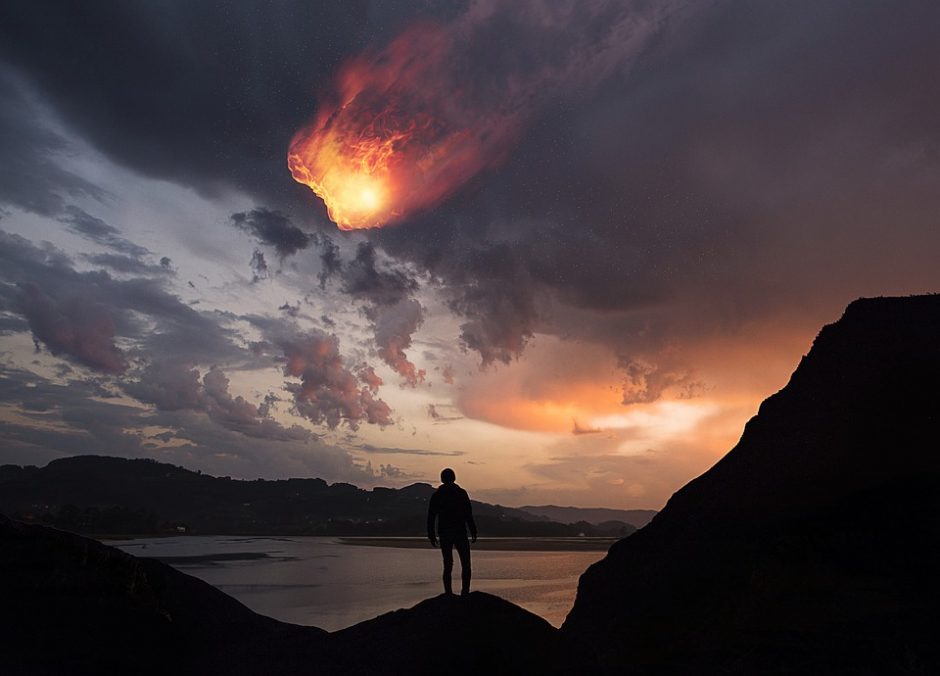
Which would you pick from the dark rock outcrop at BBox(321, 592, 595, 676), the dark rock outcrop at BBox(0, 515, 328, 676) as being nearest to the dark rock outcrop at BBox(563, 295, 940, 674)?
the dark rock outcrop at BBox(321, 592, 595, 676)

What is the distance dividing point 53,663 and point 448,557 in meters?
8.78

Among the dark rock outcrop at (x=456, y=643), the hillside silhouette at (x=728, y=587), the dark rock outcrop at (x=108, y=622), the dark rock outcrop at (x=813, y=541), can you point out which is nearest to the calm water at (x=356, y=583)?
the dark rock outcrop at (x=108, y=622)

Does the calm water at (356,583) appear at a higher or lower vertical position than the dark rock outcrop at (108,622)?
lower

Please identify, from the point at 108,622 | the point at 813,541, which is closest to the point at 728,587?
the point at 813,541

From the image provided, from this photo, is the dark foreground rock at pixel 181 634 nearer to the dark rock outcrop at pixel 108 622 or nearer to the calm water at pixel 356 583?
the dark rock outcrop at pixel 108 622

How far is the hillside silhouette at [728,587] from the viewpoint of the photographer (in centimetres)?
1355

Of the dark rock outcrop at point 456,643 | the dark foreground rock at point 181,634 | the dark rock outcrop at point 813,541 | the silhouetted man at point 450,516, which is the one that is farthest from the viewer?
the silhouetted man at point 450,516

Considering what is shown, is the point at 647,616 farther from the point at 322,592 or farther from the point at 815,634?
the point at 322,592

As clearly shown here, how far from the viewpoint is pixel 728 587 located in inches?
633

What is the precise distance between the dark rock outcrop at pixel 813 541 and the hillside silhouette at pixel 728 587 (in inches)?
1.6

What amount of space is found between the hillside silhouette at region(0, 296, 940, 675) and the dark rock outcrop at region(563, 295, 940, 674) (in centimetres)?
4

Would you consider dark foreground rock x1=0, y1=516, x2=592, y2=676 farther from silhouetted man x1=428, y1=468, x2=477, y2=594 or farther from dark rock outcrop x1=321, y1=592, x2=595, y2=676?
silhouetted man x1=428, y1=468, x2=477, y2=594

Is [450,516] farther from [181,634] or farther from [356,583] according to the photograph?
[356,583]

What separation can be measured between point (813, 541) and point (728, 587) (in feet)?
7.81
